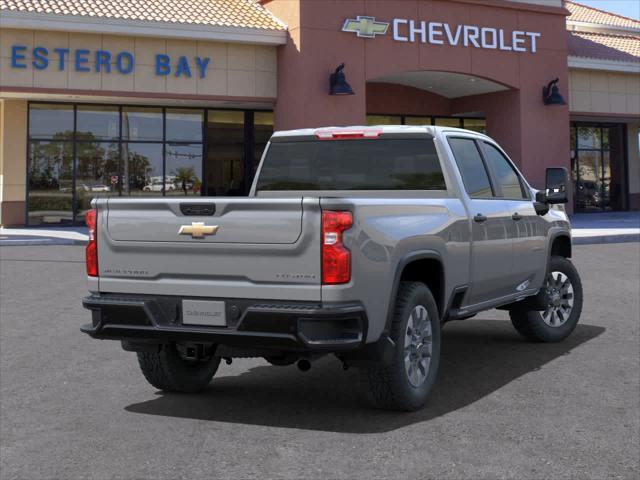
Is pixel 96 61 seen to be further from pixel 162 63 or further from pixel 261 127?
pixel 261 127

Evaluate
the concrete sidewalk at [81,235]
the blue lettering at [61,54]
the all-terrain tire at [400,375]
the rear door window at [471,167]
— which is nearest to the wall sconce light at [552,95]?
the concrete sidewalk at [81,235]

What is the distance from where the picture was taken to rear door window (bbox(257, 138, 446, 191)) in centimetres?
686

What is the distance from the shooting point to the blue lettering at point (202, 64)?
26328mm

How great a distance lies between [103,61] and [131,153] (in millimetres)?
4426

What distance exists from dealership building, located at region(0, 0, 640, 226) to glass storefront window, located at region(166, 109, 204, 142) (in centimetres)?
4

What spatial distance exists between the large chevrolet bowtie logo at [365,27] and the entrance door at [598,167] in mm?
13734

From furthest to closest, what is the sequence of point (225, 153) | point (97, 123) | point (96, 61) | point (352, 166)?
point (225, 153) < point (97, 123) < point (96, 61) < point (352, 166)

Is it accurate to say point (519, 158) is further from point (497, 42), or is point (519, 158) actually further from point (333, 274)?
point (333, 274)

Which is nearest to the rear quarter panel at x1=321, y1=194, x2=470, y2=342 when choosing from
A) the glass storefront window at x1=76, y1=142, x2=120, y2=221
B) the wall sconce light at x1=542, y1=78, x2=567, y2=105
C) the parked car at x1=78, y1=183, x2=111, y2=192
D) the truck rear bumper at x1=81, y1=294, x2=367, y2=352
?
the truck rear bumper at x1=81, y1=294, x2=367, y2=352

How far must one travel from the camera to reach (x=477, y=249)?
678 centimetres

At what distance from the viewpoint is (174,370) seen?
626 centimetres

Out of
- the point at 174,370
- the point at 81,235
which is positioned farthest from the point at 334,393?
the point at 81,235

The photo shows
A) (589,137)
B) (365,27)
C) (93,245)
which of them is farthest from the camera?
(589,137)

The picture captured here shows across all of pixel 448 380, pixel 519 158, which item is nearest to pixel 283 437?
pixel 448 380
